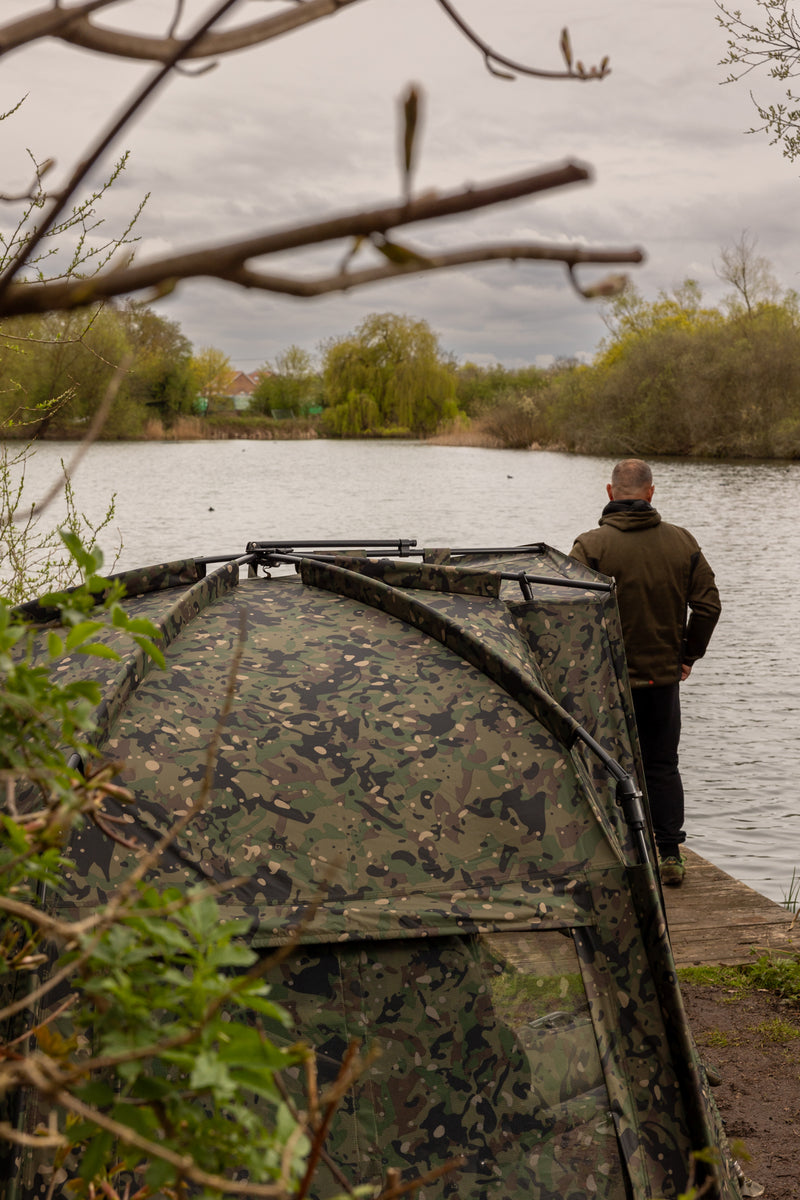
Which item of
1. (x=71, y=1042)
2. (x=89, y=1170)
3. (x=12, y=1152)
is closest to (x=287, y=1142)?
(x=89, y=1170)

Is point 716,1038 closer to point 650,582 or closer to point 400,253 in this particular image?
point 650,582

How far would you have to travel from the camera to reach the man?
5270 millimetres

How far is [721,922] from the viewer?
17.1 feet

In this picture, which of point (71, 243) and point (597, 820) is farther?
point (71, 243)

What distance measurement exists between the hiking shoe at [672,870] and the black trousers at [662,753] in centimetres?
8

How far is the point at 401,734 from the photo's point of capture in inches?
110

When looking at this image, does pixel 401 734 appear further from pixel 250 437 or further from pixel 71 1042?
pixel 250 437

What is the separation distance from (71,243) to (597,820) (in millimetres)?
4486

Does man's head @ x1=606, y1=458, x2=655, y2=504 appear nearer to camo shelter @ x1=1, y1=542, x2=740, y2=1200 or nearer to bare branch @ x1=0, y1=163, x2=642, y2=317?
camo shelter @ x1=1, y1=542, x2=740, y2=1200

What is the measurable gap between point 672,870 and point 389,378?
40284mm

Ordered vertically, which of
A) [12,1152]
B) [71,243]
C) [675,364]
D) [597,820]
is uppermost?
[675,364]

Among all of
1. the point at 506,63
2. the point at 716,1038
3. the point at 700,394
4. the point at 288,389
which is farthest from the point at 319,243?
the point at 288,389

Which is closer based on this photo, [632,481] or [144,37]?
[144,37]

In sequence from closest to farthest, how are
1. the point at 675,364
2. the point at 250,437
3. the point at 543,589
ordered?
the point at 543,589 < the point at 675,364 < the point at 250,437
